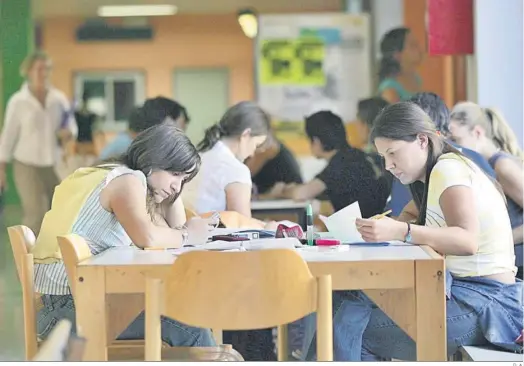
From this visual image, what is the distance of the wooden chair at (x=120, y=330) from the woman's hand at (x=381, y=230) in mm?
570

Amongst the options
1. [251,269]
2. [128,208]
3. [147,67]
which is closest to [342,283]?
[251,269]

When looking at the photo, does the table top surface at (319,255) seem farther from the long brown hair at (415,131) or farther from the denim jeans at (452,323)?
the long brown hair at (415,131)

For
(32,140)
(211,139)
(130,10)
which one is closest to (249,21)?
(130,10)

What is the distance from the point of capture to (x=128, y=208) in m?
3.28

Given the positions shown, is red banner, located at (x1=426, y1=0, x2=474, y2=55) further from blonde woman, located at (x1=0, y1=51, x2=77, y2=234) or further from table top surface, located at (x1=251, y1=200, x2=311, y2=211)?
blonde woman, located at (x1=0, y1=51, x2=77, y2=234)

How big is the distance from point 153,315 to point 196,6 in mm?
8944

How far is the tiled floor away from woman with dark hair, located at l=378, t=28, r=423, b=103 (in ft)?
10.00

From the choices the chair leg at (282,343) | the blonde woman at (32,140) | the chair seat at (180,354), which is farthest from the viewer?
the blonde woman at (32,140)

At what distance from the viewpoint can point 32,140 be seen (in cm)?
734

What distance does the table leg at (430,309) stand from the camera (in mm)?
2740

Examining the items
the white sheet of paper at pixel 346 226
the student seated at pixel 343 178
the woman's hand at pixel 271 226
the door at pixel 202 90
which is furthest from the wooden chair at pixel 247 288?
the door at pixel 202 90

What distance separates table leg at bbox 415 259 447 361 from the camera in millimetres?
2740

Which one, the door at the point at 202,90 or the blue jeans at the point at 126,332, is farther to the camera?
the door at the point at 202,90

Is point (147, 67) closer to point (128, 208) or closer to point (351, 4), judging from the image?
point (351, 4)
